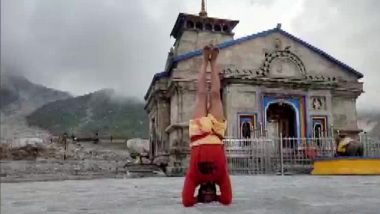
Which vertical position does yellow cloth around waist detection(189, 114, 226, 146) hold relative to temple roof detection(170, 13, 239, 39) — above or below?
below

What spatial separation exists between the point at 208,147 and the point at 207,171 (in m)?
0.20

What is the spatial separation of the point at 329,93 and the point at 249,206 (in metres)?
17.9

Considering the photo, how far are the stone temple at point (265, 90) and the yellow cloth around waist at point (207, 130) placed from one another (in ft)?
A: 48.3

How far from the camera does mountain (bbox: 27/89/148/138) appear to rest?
191 feet

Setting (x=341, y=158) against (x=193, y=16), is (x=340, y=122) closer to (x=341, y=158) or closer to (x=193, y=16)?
(x=341, y=158)

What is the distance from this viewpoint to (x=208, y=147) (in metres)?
3.29

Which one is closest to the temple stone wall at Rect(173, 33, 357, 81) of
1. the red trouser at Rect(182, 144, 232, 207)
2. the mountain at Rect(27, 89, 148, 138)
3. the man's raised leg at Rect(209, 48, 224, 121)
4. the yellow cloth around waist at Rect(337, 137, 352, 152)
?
the yellow cloth around waist at Rect(337, 137, 352, 152)

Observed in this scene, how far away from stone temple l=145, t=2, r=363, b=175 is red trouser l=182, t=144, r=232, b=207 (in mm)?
14598

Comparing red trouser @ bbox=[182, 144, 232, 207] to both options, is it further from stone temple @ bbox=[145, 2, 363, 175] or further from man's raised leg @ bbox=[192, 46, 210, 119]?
A: stone temple @ bbox=[145, 2, 363, 175]

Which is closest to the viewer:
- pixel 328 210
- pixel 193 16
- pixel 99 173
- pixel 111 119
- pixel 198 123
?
pixel 198 123

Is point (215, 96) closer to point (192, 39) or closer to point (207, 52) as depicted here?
point (207, 52)

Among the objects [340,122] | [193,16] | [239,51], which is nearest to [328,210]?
[239,51]

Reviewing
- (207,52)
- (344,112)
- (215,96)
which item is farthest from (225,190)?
(344,112)

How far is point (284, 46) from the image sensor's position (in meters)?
21.2
